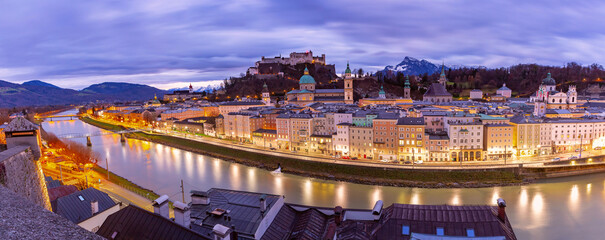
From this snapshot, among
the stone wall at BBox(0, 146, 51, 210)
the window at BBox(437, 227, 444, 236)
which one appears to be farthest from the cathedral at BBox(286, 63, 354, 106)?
the window at BBox(437, 227, 444, 236)

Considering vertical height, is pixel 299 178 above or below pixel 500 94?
below

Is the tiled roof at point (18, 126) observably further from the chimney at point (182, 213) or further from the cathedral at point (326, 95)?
the cathedral at point (326, 95)

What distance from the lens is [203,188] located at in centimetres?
1323

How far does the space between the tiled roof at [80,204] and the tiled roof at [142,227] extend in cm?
259

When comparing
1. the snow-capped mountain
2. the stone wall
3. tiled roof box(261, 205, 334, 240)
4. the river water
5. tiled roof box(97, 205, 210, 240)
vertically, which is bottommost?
the river water

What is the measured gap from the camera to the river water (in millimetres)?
9875

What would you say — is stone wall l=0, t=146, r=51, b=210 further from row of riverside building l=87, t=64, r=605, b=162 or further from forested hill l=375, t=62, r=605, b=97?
forested hill l=375, t=62, r=605, b=97

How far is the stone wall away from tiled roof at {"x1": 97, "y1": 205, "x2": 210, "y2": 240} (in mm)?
1242

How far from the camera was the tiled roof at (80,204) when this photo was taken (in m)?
6.28

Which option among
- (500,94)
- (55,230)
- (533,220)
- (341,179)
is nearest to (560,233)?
(533,220)

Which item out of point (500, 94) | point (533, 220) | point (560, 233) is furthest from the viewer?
point (500, 94)

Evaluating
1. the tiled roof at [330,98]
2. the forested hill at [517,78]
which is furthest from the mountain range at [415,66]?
the tiled roof at [330,98]

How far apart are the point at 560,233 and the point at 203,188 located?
453 inches

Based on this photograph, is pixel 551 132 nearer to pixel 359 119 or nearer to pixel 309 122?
pixel 359 119
